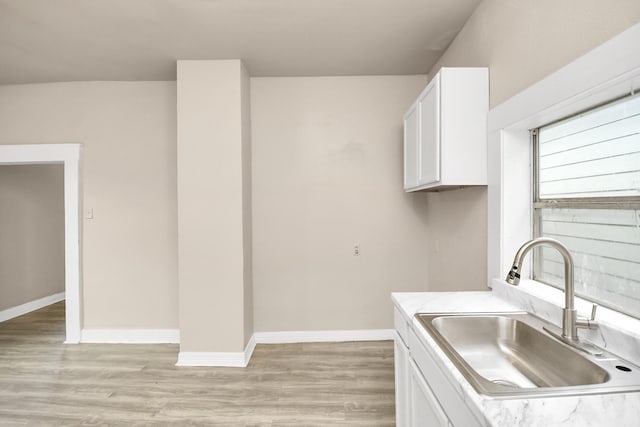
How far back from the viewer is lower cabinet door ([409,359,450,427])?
3.90 feet

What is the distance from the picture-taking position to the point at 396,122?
11.4ft

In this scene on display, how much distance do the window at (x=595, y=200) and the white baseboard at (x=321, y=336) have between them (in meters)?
1.89

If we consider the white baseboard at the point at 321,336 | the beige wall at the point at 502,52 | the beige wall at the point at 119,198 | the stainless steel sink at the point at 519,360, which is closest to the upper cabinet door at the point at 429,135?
the beige wall at the point at 502,52

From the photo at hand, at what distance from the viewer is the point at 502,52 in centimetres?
197

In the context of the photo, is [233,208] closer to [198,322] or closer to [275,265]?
[275,265]

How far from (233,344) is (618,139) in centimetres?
291

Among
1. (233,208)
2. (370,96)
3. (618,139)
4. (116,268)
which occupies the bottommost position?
(116,268)

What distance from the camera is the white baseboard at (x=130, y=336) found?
3494mm

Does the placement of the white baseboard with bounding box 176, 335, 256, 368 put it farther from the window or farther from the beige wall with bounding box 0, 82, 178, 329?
the window

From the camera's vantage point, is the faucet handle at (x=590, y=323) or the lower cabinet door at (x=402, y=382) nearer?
the faucet handle at (x=590, y=323)

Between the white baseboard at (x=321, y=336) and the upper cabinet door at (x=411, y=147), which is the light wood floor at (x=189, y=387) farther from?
the upper cabinet door at (x=411, y=147)

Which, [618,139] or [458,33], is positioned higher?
[458,33]

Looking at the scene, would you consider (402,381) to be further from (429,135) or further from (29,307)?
(29,307)

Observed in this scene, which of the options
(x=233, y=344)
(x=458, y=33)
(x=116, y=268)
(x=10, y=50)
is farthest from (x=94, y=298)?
(x=458, y=33)
